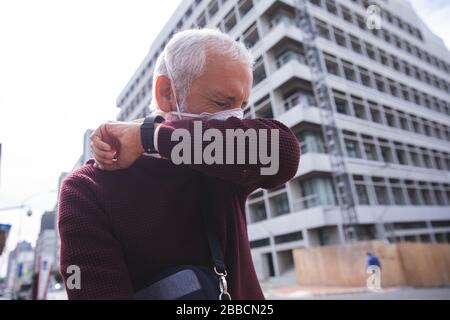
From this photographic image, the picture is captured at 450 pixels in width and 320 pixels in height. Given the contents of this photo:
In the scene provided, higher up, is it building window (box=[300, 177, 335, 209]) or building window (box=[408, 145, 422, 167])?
building window (box=[408, 145, 422, 167])

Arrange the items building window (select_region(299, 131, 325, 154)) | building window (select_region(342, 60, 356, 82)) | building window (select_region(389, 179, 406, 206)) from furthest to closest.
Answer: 1. building window (select_region(389, 179, 406, 206))
2. building window (select_region(342, 60, 356, 82))
3. building window (select_region(299, 131, 325, 154))

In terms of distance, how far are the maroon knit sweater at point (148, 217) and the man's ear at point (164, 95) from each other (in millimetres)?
180

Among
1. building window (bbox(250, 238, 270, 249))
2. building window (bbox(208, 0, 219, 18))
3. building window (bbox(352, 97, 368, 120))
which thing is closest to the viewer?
building window (bbox(208, 0, 219, 18))

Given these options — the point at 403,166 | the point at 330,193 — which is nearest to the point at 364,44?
the point at 403,166

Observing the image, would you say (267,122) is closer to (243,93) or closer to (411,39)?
(243,93)

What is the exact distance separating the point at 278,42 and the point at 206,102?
54.2 feet

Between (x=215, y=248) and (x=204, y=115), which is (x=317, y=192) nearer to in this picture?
(x=204, y=115)

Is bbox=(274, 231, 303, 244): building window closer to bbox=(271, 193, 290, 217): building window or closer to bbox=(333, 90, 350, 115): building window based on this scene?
bbox=(271, 193, 290, 217): building window

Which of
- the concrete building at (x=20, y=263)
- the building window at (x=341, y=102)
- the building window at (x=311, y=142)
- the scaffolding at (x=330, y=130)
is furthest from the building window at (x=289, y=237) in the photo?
the concrete building at (x=20, y=263)

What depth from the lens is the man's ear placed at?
0.88 meters

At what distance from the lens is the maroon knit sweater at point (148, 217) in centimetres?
63

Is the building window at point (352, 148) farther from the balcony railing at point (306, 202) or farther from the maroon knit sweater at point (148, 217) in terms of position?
the maroon knit sweater at point (148, 217)

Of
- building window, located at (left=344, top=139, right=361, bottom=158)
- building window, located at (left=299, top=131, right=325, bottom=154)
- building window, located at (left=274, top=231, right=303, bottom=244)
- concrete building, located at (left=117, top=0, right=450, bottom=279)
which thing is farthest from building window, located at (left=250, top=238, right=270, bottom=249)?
building window, located at (left=344, top=139, right=361, bottom=158)

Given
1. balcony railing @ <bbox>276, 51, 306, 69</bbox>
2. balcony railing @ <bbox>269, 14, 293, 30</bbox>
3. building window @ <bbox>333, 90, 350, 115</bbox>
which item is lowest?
building window @ <bbox>333, 90, 350, 115</bbox>
